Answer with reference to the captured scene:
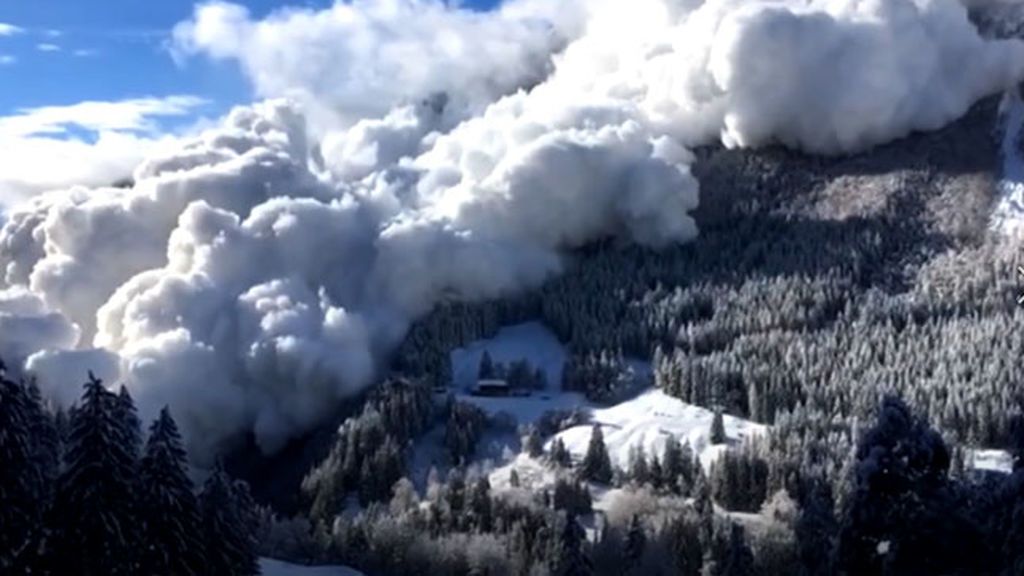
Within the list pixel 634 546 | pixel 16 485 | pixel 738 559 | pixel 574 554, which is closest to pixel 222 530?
pixel 16 485

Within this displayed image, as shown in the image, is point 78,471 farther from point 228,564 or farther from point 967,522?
point 967,522

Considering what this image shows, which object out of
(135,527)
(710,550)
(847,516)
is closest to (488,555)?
(710,550)

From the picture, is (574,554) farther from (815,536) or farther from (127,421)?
(815,536)

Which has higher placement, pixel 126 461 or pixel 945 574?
pixel 126 461

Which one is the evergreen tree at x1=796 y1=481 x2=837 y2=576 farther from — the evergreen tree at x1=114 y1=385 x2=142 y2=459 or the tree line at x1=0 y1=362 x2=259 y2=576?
the evergreen tree at x1=114 y1=385 x2=142 y2=459

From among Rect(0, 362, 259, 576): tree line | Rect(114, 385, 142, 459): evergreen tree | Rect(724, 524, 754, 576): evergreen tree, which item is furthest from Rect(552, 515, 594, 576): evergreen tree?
Rect(114, 385, 142, 459): evergreen tree
